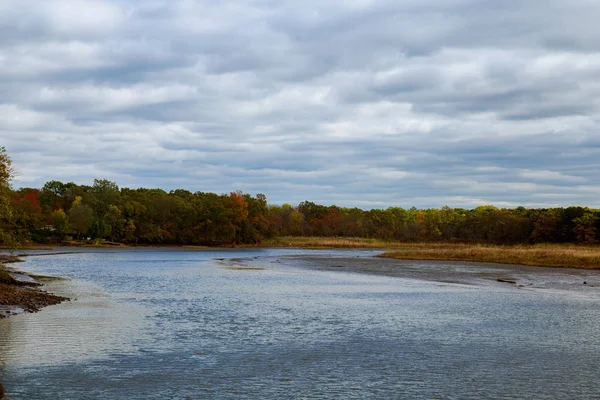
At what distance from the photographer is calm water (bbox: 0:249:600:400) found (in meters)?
14.7

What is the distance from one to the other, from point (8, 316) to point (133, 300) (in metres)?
8.78

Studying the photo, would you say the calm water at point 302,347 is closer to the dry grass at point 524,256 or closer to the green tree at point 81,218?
the dry grass at point 524,256

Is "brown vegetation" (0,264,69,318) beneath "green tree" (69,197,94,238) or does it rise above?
beneath

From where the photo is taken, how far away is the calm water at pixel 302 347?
14.7m

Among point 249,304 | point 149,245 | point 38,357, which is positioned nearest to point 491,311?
point 249,304

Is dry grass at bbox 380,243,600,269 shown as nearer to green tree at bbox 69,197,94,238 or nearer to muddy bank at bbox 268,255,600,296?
muddy bank at bbox 268,255,600,296

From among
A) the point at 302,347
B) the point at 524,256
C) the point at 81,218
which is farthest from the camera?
the point at 81,218

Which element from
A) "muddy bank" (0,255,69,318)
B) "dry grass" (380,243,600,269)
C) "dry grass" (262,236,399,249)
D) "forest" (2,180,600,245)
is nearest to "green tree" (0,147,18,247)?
"muddy bank" (0,255,69,318)

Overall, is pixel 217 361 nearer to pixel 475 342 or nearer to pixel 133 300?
pixel 475 342

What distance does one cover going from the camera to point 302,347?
19.7 meters

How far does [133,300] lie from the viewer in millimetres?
32250

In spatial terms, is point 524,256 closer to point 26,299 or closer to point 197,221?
point 26,299

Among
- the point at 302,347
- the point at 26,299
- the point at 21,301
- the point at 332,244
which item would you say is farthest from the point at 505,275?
the point at 332,244

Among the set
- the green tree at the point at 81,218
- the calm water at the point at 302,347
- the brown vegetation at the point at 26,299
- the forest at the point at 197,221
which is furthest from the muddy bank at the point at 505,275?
the green tree at the point at 81,218
